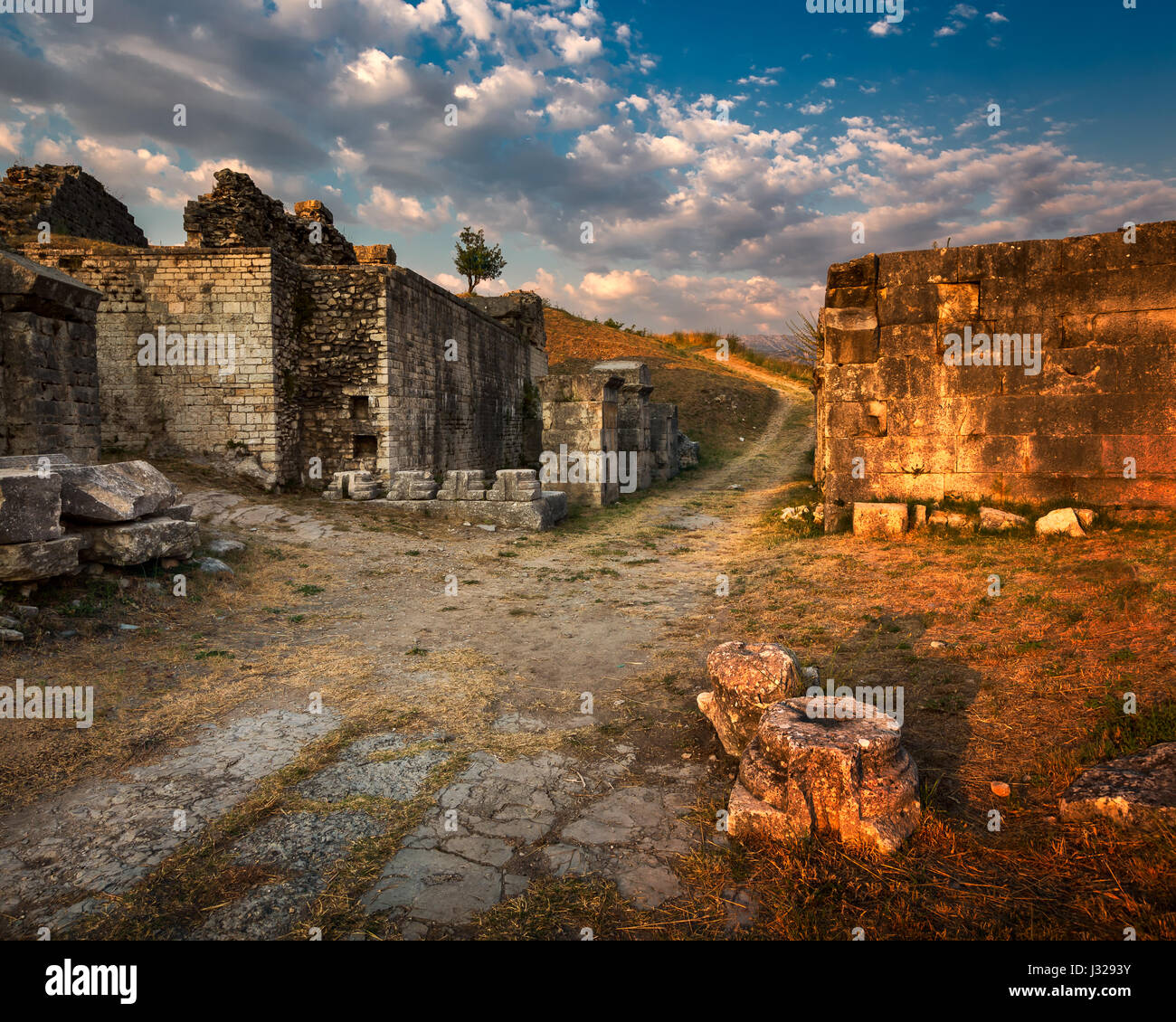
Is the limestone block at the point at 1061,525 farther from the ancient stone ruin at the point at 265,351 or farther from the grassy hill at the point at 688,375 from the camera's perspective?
the grassy hill at the point at 688,375

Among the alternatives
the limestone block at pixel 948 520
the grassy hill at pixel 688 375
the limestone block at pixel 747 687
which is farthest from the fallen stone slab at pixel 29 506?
the grassy hill at pixel 688 375

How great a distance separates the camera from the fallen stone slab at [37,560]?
5.29m

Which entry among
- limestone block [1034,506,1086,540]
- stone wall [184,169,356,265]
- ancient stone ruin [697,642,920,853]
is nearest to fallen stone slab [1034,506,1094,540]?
limestone block [1034,506,1086,540]

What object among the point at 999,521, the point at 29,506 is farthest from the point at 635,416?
the point at 29,506

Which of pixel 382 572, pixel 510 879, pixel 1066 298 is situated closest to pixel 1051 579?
pixel 1066 298

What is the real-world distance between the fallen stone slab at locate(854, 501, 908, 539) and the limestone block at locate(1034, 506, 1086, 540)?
1.44 meters

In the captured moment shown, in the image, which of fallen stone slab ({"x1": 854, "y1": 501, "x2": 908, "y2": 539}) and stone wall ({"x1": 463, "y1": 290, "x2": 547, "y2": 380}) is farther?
stone wall ({"x1": 463, "y1": 290, "x2": 547, "y2": 380})

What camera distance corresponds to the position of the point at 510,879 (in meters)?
2.66

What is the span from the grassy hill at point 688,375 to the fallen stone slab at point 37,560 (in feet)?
68.1

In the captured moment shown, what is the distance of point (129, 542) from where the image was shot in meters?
6.41

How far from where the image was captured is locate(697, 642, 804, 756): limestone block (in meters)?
3.57

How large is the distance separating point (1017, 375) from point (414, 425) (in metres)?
12.9

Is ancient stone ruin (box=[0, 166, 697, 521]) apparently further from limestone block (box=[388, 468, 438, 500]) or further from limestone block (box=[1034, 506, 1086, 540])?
limestone block (box=[1034, 506, 1086, 540])
